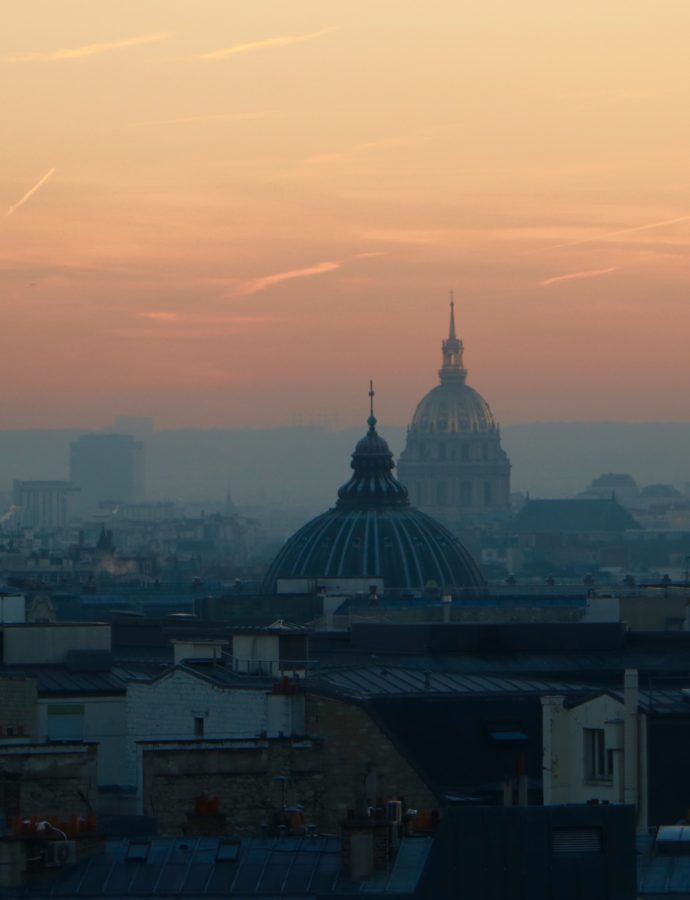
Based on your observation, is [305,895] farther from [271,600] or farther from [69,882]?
[271,600]

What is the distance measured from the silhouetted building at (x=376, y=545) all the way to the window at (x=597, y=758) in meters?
81.7

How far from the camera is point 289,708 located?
35719 mm

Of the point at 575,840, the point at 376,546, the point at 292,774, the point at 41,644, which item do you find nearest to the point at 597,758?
the point at 292,774

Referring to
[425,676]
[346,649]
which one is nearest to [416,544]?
[346,649]

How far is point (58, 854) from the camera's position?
27.3m

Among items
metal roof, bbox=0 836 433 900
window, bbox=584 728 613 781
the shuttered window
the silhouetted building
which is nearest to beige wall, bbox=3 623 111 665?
window, bbox=584 728 613 781

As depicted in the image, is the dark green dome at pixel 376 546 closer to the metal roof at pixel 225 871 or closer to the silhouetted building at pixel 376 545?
the silhouetted building at pixel 376 545

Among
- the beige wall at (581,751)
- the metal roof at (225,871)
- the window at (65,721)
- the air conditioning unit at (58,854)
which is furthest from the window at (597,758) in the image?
the air conditioning unit at (58,854)

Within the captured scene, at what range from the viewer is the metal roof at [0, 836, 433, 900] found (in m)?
26.7

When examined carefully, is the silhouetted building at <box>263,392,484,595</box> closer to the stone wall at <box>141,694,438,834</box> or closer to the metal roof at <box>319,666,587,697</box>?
the metal roof at <box>319,666,587,697</box>

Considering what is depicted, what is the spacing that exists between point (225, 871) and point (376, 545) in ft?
319

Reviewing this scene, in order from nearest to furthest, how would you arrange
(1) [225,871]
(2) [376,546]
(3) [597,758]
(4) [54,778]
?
(1) [225,871]
(4) [54,778]
(3) [597,758]
(2) [376,546]

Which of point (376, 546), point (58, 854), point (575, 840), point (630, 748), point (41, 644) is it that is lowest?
point (58, 854)

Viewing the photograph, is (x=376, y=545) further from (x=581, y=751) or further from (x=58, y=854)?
(x=58, y=854)
